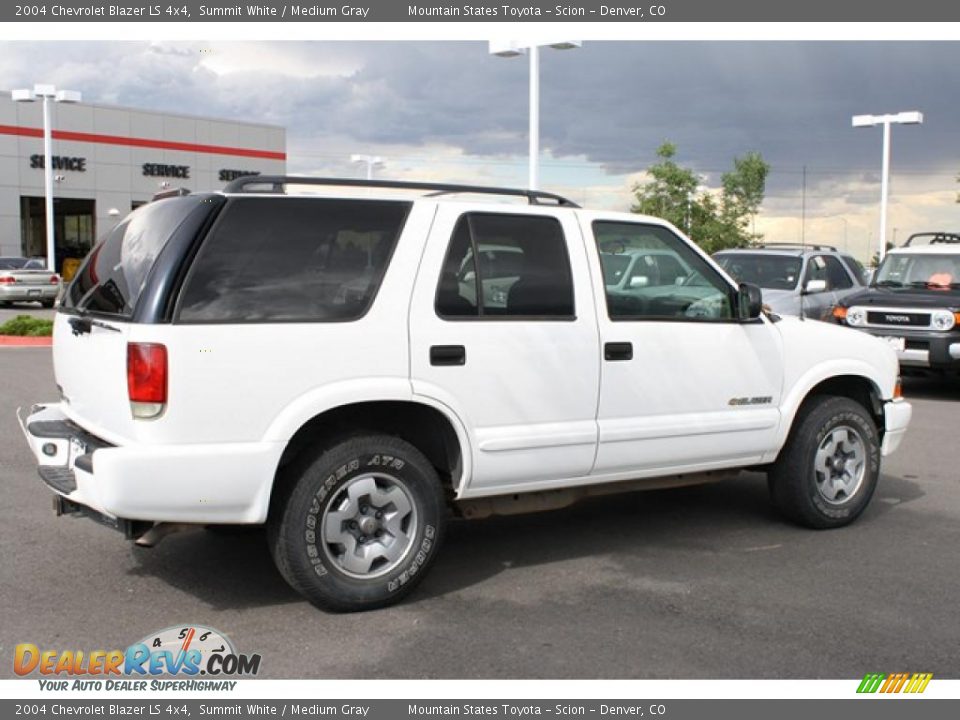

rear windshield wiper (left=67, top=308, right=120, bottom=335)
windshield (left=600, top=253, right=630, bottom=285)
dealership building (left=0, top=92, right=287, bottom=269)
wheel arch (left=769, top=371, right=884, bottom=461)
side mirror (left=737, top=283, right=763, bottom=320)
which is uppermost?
dealership building (left=0, top=92, right=287, bottom=269)

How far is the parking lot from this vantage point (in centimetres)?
423

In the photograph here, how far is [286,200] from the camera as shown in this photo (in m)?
4.68

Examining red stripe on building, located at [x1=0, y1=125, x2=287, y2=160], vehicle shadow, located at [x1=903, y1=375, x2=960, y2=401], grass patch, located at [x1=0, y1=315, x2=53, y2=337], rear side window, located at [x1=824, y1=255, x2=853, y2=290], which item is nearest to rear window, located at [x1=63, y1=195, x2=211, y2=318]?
vehicle shadow, located at [x1=903, y1=375, x2=960, y2=401]

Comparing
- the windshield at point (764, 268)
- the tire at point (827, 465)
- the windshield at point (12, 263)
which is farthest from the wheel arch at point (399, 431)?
the windshield at point (12, 263)

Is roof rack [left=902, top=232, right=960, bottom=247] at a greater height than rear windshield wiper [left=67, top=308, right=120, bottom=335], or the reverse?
roof rack [left=902, top=232, right=960, bottom=247]

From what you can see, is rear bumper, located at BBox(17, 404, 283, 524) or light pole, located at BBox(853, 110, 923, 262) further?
light pole, located at BBox(853, 110, 923, 262)

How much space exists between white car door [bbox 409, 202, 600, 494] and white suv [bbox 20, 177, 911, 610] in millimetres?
11

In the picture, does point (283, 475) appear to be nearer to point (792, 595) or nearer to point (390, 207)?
point (390, 207)

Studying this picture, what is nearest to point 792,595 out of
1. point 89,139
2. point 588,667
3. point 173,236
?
point 588,667

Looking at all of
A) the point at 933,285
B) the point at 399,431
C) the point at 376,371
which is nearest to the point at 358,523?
the point at 399,431

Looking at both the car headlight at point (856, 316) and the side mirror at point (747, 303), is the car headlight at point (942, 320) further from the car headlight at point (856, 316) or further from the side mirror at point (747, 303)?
the side mirror at point (747, 303)

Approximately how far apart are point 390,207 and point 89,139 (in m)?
43.6

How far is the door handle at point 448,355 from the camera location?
480 cm

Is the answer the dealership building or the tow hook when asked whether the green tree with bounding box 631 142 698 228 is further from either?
the tow hook
